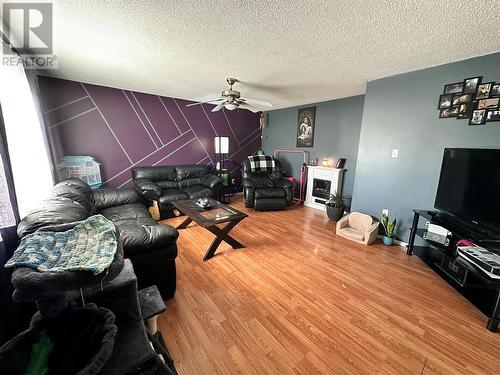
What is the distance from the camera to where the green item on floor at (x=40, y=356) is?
0.68 meters

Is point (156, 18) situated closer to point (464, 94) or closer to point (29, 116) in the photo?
point (29, 116)

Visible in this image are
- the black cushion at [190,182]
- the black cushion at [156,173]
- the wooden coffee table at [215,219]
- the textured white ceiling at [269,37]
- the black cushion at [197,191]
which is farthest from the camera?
the black cushion at [190,182]

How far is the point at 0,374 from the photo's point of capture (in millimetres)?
653

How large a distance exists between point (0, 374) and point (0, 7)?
7.58 feet

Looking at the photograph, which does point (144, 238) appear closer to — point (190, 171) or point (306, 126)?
point (190, 171)

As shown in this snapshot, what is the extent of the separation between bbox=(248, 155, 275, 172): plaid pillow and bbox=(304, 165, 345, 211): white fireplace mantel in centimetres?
88

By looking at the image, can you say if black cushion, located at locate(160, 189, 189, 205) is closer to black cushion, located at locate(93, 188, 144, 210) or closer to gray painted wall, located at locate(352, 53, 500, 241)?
black cushion, located at locate(93, 188, 144, 210)

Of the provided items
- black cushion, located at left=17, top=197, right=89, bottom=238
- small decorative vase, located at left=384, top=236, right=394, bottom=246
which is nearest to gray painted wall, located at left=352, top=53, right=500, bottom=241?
small decorative vase, located at left=384, top=236, right=394, bottom=246

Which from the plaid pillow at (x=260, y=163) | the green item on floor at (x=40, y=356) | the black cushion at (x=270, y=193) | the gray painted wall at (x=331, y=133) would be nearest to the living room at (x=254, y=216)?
the green item on floor at (x=40, y=356)

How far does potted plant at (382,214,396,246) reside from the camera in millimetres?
2672

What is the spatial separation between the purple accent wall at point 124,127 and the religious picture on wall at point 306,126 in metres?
1.67

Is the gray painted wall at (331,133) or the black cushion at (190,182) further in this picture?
the black cushion at (190,182)

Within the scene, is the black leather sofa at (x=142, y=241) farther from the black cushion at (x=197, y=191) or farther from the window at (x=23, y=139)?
the black cushion at (x=197, y=191)

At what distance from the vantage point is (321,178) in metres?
4.27
